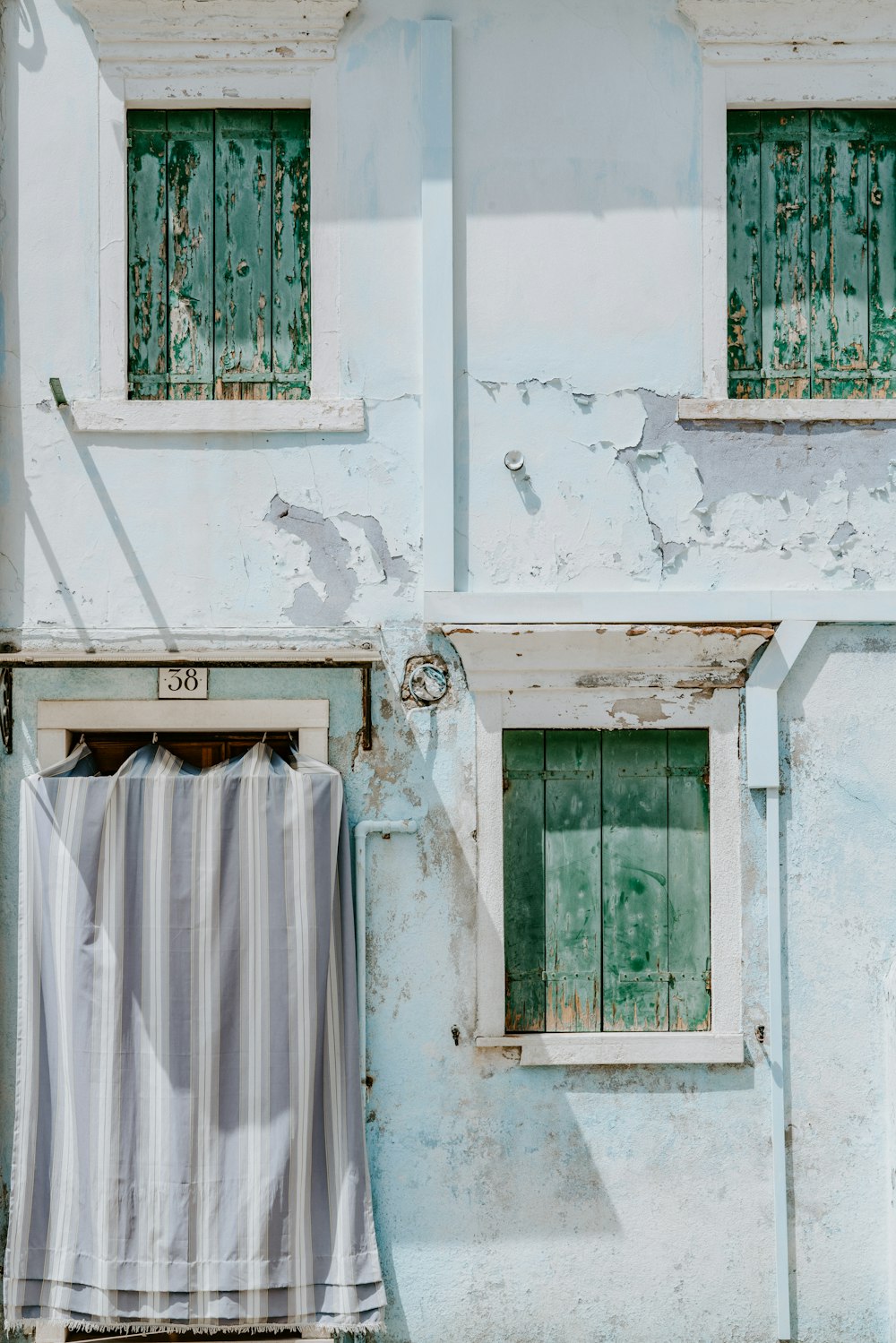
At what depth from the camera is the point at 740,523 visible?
5398 mm

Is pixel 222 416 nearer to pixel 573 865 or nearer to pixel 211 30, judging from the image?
pixel 211 30

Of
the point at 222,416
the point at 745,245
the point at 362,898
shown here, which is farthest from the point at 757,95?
the point at 362,898

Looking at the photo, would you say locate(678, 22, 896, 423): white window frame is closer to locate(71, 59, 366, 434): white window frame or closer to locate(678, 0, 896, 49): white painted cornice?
locate(678, 0, 896, 49): white painted cornice

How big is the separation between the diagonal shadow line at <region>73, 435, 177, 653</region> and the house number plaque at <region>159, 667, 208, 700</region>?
0.11 m

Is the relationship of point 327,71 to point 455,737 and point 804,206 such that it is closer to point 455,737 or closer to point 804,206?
point 804,206

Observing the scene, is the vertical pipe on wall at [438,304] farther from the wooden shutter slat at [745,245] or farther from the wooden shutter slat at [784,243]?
the wooden shutter slat at [784,243]

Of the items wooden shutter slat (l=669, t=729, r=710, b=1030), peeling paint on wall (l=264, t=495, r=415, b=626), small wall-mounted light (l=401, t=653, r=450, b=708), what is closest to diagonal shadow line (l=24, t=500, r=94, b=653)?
peeling paint on wall (l=264, t=495, r=415, b=626)

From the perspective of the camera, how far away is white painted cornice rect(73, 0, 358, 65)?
17.4ft

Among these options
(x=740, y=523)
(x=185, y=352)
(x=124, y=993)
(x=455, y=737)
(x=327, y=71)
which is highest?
(x=327, y=71)

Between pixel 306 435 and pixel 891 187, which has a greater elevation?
pixel 891 187

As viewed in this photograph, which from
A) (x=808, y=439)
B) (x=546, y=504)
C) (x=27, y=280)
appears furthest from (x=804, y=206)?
(x=27, y=280)

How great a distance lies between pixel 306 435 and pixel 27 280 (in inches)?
60.4

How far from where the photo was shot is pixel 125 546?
17.7 ft

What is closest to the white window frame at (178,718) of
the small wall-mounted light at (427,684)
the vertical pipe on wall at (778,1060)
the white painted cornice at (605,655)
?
the small wall-mounted light at (427,684)
